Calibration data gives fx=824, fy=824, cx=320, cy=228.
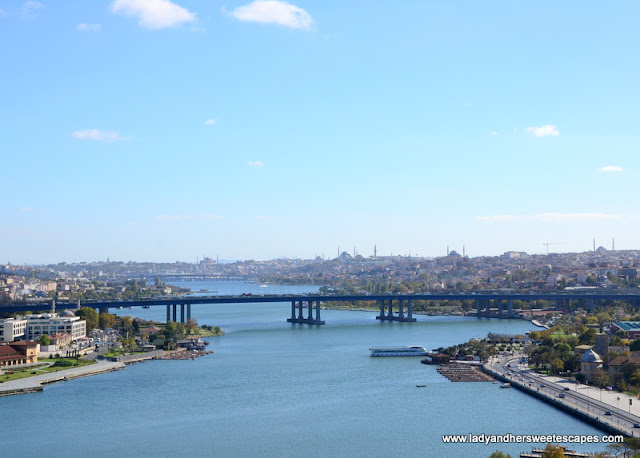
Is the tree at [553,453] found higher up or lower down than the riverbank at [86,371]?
higher up

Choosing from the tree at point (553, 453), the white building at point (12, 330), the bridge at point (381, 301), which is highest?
the bridge at point (381, 301)

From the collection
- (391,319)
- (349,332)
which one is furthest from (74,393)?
(391,319)

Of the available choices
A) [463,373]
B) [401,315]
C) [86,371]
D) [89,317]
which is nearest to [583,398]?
[463,373]

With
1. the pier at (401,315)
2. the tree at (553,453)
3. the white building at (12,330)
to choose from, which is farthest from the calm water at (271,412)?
the pier at (401,315)

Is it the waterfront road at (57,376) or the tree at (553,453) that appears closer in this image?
the tree at (553,453)

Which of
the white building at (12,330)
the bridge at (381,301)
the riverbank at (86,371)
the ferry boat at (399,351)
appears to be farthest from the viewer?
the bridge at (381,301)

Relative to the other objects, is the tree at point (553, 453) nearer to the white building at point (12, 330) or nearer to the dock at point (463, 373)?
the dock at point (463, 373)

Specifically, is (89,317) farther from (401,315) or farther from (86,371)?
(401,315)
